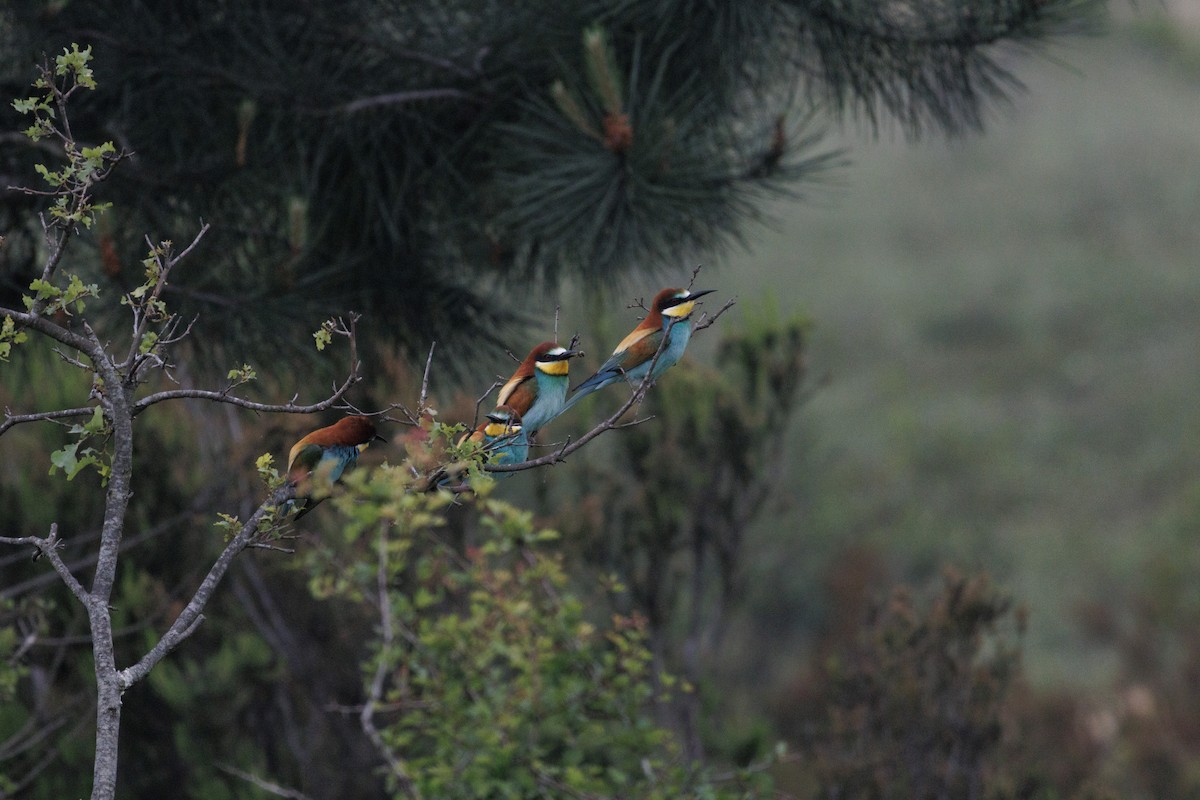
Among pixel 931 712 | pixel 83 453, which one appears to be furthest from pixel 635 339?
pixel 931 712

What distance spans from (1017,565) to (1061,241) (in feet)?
48.7

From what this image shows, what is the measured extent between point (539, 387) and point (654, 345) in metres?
0.21

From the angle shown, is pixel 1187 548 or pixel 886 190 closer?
pixel 1187 548

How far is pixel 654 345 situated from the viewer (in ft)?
7.39

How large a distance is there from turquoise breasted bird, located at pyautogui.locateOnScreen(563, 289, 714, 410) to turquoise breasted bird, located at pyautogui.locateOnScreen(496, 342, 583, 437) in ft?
0.14

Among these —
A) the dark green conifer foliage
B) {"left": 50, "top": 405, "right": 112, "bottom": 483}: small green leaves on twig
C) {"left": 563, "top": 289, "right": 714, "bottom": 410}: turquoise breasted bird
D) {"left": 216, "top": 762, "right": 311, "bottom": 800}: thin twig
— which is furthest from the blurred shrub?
{"left": 50, "top": 405, "right": 112, "bottom": 483}: small green leaves on twig

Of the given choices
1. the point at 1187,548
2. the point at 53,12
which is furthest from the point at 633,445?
the point at 1187,548

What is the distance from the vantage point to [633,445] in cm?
650

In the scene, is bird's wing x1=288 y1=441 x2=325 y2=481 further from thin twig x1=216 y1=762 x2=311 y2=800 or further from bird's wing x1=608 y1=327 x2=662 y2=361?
thin twig x1=216 y1=762 x2=311 y2=800

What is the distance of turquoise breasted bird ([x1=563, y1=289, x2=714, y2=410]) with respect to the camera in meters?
2.24

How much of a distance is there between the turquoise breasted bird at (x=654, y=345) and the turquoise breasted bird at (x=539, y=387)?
0.04 metres

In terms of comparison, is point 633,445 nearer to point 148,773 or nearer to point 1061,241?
point 148,773

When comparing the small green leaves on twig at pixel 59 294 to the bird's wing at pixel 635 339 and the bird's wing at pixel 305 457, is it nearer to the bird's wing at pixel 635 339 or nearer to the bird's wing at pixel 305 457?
the bird's wing at pixel 305 457

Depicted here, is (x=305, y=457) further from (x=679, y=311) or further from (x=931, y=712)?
(x=931, y=712)
